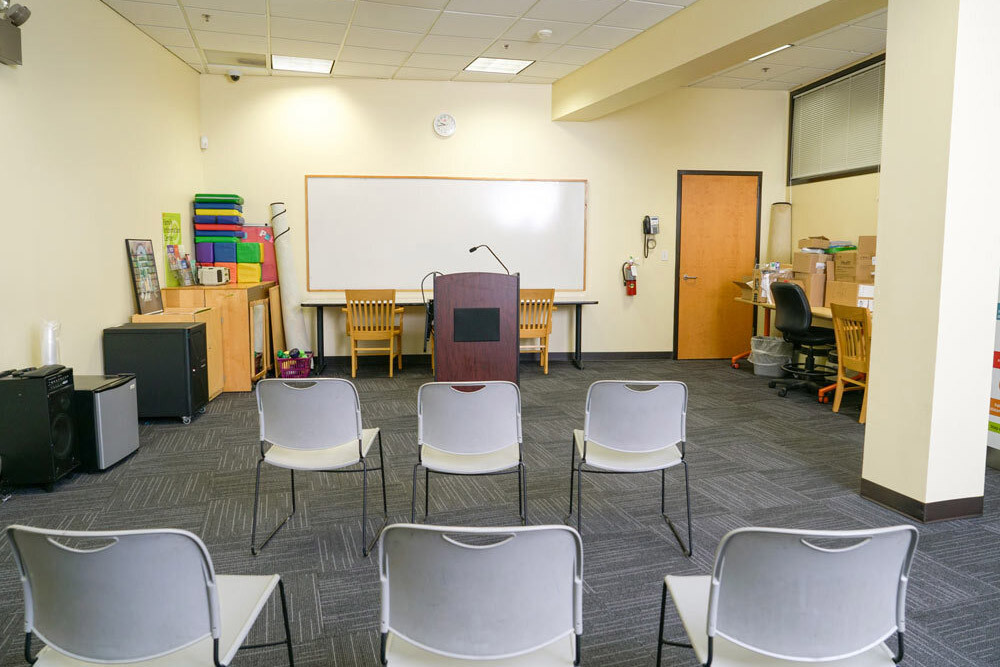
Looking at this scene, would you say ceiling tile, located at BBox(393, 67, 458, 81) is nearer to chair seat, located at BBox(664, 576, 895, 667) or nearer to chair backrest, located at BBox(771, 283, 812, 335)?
chair backrest, located at BBox(771, 283, 812, 335)

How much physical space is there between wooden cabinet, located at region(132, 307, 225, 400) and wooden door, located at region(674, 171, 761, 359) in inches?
195

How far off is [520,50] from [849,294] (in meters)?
3.70

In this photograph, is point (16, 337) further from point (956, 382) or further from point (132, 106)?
point (956, 382)

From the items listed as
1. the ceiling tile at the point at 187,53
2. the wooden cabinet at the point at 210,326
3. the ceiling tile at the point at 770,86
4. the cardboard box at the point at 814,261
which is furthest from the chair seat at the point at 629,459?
the ceiling tile at the point at 770,86

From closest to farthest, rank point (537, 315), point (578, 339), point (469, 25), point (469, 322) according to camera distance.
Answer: point (469, 322), point (469, 25), point (537, 315), point (578, 339)

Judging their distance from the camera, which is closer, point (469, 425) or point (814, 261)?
point (469, 425)

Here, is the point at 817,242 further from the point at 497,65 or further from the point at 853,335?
the point at 497,65

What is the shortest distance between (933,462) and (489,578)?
281cm

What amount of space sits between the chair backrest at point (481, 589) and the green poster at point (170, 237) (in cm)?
556

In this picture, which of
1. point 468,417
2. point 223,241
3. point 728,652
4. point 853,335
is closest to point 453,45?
point 223,241

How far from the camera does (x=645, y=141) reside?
25.6 feet

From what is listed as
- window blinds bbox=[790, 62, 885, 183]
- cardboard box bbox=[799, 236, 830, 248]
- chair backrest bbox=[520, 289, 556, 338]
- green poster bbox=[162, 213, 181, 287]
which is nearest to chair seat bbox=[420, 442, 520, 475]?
chair backrest bbox=[520, 289, 556, 338]

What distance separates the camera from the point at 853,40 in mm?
5988

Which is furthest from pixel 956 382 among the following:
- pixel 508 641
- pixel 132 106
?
pixel 132 106
